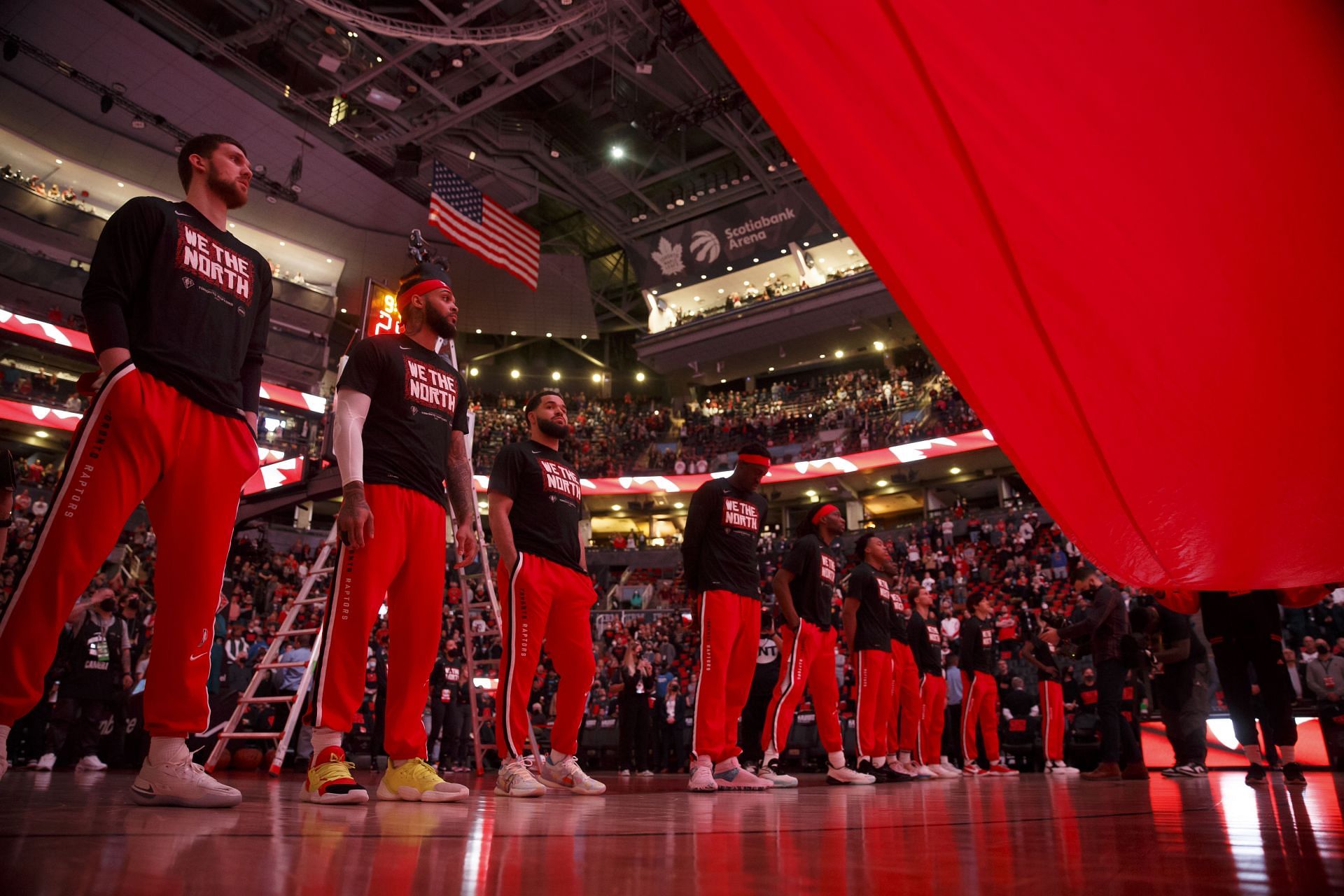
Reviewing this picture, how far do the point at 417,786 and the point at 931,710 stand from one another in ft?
22.7

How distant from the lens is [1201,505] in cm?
199

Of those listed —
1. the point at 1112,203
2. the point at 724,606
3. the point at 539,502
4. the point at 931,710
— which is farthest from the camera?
the point at 931,710

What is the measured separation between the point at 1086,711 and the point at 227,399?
9.92m

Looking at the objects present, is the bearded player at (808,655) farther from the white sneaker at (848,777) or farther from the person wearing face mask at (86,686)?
the person wearing face mask at (86,686)

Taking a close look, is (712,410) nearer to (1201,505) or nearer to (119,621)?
(119,621)

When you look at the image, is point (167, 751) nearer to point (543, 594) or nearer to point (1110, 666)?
point (543, 594)

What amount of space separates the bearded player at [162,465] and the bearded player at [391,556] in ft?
1.46

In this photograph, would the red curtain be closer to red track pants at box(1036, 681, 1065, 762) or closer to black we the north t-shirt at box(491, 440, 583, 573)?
black we the north t-shirt at box(491, 440, 583, 573)

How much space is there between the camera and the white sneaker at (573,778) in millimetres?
4027

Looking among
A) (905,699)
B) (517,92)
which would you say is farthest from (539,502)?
(517,92)

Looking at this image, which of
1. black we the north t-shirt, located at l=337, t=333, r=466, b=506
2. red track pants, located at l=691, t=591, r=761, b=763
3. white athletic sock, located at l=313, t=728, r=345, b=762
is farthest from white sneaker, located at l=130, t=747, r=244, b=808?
red track pants, located at l=691, t=591, r=761, b=763

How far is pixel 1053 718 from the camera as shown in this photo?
28.9 feet

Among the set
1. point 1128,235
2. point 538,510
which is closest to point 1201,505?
point 1128,235

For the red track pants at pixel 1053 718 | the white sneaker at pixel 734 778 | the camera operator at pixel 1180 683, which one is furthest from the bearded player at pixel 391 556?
the red track pants at pixel 1053 718
